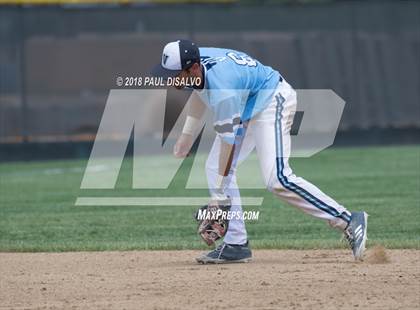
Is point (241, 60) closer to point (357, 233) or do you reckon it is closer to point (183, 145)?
point (183, 145)

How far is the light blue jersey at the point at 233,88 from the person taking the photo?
8.45 meters

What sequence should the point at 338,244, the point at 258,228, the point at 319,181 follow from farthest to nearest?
the point at 319,181, the point at 258,228, the point at 338,244

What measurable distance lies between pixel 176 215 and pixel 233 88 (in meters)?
4.93

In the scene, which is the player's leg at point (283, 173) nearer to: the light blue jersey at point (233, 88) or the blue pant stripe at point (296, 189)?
the blue pant stripe at point (296, 189)

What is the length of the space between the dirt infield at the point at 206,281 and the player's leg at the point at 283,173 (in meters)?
0.47

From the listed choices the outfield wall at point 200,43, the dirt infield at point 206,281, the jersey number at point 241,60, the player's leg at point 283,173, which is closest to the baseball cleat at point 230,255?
the dirt infield at point 206,281

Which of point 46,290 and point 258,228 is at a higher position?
point 46,290

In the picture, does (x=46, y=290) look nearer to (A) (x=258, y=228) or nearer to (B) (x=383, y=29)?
(A) (x=258, y=228)

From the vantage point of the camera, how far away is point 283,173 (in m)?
8.64

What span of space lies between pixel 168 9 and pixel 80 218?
1138 cm

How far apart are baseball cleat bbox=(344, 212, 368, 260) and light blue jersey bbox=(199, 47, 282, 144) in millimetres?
1217

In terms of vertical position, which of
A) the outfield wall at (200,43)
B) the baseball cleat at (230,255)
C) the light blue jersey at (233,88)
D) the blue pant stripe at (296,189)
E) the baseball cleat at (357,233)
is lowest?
A: the outfield wall at (200,43)

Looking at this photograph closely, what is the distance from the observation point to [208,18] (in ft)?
77.4

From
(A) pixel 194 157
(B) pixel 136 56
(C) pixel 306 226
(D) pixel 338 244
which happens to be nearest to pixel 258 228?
(C) pixel 306 226
